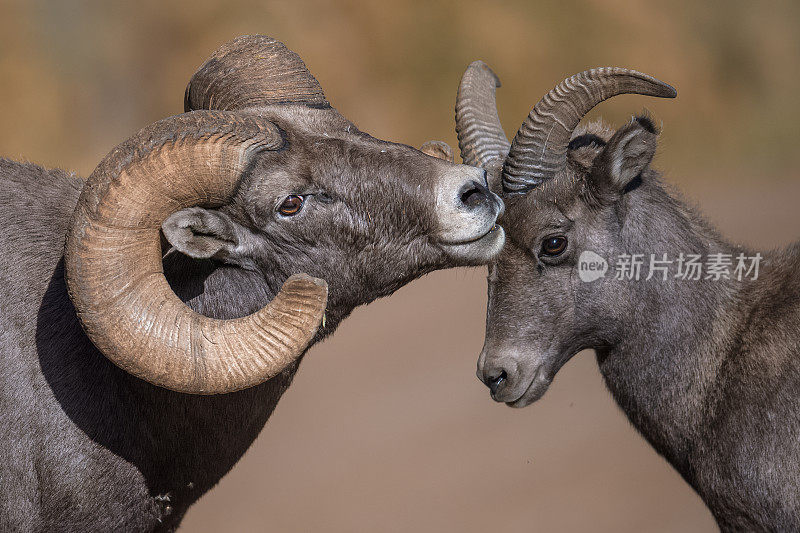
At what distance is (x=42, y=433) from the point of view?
4.65 metres

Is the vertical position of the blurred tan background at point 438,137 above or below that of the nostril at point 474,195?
below

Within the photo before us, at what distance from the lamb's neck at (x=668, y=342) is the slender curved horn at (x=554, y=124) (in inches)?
28.3

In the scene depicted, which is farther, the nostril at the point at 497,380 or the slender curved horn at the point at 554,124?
the nostril at the point at 497,380

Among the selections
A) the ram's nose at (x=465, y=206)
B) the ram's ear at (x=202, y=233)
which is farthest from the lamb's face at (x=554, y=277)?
the ram's ear at (x=202, y=233)

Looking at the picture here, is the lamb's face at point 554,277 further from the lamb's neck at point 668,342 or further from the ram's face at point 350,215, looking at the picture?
the ram's face at point 350,215

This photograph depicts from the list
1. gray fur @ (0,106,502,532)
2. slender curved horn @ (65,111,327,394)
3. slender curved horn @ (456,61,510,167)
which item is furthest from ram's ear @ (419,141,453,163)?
slender curved horn @ (65,111,327,394)

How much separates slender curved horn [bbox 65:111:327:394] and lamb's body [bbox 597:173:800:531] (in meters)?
2.60

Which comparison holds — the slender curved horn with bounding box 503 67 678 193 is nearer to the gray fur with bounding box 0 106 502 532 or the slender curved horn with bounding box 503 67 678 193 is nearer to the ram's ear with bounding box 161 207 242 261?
the gray fur with bounding box 0 106 502 532

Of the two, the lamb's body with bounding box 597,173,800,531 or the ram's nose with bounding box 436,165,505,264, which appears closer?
the ram's nose with bounding box 436,165,505,264

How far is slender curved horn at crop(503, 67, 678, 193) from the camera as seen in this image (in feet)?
18.2

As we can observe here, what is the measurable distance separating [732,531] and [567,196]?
2.48 meters

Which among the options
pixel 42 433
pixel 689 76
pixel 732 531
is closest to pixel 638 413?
pixel 732 531

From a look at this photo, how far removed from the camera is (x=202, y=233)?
4.73 m

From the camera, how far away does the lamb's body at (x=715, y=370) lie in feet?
16.7
